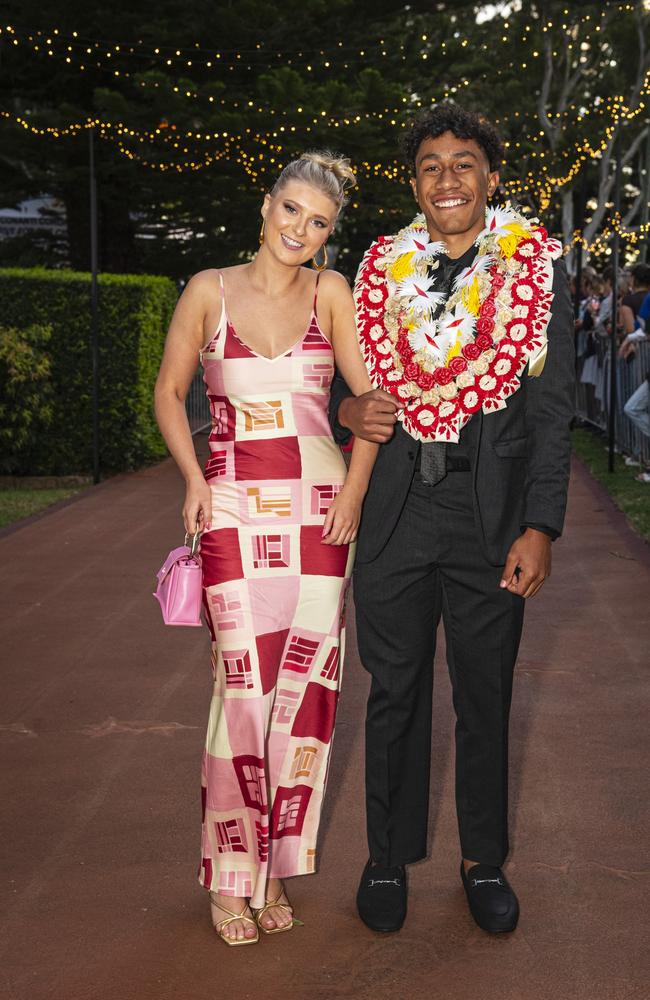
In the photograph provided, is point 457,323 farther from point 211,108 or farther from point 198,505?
point 211,108

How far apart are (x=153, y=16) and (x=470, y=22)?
8.64m

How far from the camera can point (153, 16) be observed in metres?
19.5

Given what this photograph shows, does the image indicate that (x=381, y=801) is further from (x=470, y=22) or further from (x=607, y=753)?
(x=470, y=22)

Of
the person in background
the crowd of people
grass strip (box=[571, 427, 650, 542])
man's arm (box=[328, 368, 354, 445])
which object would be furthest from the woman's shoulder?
the person in background

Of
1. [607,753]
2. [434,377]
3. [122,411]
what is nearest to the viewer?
[434,377]

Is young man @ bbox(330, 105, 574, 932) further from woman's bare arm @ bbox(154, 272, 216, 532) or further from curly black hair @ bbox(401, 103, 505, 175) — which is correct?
woman's bare arm @ bbox(154, 272, 216, 532)

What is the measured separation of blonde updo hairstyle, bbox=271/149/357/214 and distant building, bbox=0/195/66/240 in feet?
76.4

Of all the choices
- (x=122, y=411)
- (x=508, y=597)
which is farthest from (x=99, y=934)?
(x=122, y=411)

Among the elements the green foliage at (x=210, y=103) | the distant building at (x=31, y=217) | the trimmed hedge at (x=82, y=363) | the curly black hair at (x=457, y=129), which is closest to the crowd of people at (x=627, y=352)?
the green foliage at (x=210, y=103)

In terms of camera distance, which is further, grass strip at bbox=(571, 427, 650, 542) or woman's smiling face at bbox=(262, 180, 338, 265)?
grass strip at bbox=(571, 427, 650, 542)

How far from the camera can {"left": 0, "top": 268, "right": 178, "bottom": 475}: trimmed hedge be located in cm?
1379

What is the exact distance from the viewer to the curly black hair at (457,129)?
10.7 ft

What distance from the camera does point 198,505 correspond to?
3271mm

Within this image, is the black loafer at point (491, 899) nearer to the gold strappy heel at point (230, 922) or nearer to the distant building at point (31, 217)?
the gold strappy heel at point (230, 922)
